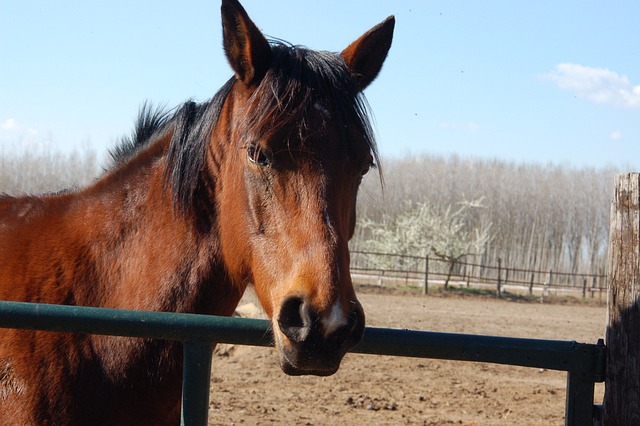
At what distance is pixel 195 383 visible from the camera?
2.11m

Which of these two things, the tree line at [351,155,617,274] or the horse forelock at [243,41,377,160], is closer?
the horse forelock at [243,41,377,160]

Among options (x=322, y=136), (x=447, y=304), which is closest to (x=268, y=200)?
(x=322, y=136)

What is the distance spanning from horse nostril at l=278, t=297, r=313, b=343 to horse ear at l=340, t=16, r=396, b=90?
1109 millimetres

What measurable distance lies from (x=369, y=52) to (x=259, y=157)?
81 cm

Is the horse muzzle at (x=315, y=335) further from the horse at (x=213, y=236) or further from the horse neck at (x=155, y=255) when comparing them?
the horse neck at (x=155, y=255)

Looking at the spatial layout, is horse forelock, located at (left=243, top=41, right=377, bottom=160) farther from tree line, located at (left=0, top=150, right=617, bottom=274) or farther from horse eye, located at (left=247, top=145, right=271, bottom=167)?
tree line, located at (left=0, top=150, right=617, bottom=274)

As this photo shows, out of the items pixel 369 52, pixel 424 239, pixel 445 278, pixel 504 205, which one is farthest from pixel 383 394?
pixel 504 205

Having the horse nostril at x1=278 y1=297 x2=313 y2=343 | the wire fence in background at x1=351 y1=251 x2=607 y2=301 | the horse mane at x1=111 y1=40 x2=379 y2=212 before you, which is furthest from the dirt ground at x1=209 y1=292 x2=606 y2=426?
the wire fence in background at x1=351 y1=251 x2=607 y2=301

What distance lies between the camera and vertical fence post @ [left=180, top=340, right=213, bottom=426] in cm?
211

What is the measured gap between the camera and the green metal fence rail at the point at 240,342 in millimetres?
2041

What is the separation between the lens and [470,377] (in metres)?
9.22

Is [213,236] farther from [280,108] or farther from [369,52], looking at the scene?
[369,52]

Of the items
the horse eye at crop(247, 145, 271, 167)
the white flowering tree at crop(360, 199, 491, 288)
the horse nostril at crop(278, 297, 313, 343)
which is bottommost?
the white flowering tree at crop(360, 199, 491, 288)

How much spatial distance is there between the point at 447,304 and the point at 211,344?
20.1 meters
